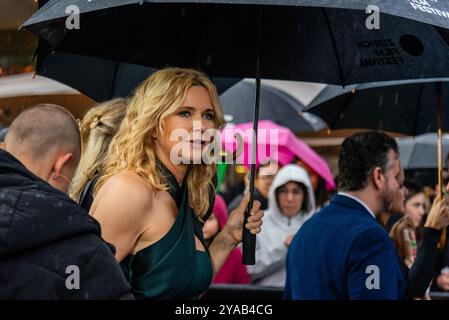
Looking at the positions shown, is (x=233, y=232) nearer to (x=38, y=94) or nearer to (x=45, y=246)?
(x=45, y=246)

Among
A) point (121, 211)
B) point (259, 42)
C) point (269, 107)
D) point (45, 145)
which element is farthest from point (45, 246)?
point (269, 107)

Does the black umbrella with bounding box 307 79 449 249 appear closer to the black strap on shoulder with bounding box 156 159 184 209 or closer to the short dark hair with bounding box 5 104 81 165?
the black strap on shoulder with bounding box 156 159 184 209

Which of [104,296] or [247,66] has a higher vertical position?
[247,66]

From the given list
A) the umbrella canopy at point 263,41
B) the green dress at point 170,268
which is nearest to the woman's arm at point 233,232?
the green dress at point 170,268

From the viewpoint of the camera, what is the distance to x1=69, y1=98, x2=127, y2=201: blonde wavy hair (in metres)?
5.07

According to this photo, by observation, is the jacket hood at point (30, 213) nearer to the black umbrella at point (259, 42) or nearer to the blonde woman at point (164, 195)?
the blonde woman at point (164, 195)

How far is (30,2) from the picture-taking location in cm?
787

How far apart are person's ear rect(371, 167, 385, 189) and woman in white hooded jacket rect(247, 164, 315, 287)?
2.73m

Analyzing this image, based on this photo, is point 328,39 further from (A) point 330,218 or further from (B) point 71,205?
(B) point 71,205

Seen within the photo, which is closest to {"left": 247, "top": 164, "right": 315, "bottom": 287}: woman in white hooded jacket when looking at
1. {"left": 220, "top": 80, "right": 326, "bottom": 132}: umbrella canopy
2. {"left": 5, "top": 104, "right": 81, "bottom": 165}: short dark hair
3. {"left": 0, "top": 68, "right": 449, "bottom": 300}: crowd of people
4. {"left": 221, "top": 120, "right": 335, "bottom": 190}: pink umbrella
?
{"left": 221, "top": 120, "right": 335, "bottom": 190}: pink umbrella

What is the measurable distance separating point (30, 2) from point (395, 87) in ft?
10.3

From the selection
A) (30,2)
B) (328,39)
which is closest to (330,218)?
(328,39)

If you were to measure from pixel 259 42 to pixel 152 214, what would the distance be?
134 cm

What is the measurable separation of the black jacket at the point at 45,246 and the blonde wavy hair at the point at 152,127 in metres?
1.19
